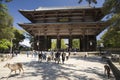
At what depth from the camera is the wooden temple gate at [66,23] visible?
128 ft

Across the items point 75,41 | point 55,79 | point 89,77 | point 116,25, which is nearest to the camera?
point 55,79

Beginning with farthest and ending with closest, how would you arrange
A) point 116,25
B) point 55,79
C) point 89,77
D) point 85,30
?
point 85,30 < point 116,25 < point 89,77 < point 55,79

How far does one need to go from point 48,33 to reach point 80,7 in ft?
29.0

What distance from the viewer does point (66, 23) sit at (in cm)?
3816

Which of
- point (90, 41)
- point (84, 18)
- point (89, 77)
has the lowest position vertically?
point (89, 77)

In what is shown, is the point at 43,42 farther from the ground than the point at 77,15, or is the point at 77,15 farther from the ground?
the point at 77,15

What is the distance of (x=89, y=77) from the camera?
48.8ft

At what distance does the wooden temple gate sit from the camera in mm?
39041

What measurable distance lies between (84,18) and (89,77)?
26981 millimetres

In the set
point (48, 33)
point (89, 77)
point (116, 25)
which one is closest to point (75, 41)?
point (48, 33)

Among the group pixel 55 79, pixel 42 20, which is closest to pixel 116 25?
pixel 55 79

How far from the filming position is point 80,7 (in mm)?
41219

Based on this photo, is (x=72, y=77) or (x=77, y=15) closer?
(x=72, y=77)

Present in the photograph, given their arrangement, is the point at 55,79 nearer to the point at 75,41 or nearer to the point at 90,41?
the point at 90,41
